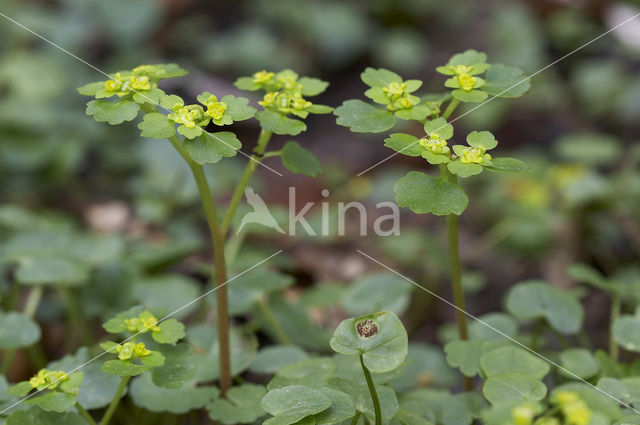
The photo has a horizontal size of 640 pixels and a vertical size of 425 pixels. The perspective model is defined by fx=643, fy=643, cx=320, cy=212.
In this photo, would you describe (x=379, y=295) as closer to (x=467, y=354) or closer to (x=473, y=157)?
(x=467, y=354)

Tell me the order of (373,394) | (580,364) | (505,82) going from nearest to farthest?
(373,394) < (505,82) < (580,364)

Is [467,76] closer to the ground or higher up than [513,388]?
higher up

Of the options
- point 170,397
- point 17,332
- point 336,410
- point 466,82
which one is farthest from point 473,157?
point 17,332

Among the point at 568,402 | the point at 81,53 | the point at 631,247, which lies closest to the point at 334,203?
the point at 631,247

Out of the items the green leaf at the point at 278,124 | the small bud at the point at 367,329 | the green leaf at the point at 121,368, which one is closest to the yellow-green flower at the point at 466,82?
the green leaf at the point at 278,124

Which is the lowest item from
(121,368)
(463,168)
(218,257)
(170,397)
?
(170,397)

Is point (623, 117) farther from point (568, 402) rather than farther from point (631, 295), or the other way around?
point (568, 402)

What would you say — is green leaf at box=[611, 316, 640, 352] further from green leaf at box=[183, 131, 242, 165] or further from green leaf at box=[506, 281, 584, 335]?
green leaf at box=[183, 131, 242, 165]
